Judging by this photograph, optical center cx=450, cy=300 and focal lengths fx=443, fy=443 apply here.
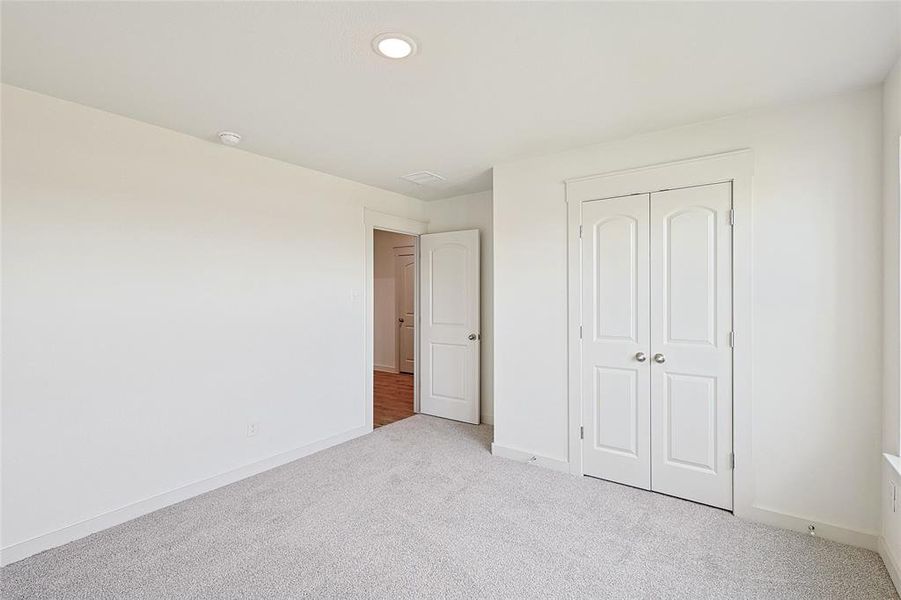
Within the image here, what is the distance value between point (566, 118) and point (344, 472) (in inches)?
114

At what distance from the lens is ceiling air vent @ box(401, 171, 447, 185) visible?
3895 millimetres

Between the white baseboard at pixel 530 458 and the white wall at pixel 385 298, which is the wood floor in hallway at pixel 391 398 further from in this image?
the white baseboard at pixel 530 458

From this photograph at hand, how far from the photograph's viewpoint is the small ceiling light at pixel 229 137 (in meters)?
2.88

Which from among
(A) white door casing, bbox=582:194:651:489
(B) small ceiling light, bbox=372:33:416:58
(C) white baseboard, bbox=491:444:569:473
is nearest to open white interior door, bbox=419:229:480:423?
(C) white baseboard, bbox=491:444:569:473

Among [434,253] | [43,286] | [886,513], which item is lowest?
[886,513]

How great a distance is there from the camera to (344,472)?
3.32 meters

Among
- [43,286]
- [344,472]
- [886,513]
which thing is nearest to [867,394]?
[886,513]

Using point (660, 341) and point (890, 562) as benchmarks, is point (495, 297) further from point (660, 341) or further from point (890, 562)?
point (890, 562)

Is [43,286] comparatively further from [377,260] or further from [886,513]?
[377,260]

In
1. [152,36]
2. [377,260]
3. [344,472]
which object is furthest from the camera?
[377,260]

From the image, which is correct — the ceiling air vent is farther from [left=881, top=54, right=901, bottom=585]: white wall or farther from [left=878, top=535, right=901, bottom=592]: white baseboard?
[left=878, top=535, right=901, bottom=592]: white baseboard

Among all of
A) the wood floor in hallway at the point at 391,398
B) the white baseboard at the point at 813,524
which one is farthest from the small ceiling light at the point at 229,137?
the white baseboard at the point at 813,524

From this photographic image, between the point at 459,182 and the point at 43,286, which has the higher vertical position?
the point at 459,182

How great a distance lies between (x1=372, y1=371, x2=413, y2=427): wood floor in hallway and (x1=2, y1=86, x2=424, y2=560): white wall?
3.56ft
